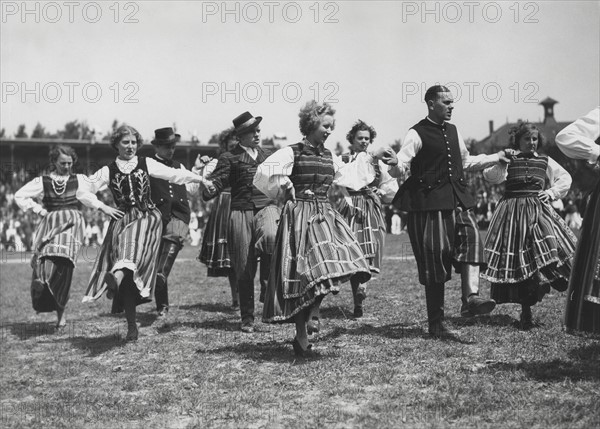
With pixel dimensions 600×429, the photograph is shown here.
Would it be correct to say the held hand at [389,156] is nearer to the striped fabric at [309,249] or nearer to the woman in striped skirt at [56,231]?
the striped fabric at [309,249]

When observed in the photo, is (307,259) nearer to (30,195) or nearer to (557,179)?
(557,179)

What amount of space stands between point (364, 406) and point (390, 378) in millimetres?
611

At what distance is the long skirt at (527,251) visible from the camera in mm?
6422

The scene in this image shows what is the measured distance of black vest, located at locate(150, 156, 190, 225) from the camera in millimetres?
8695

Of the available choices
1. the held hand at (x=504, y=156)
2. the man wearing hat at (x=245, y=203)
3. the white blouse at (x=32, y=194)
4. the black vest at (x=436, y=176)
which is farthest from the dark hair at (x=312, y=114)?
the white blouse at (x=32, y=194)

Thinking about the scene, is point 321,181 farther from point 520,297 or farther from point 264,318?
point 520,297

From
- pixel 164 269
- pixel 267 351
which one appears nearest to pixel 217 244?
pixel 164 269

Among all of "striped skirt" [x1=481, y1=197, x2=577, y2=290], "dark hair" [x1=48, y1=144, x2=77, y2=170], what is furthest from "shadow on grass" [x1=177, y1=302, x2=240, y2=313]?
"striped skirt" [x1=481, y1=197, x2=577, y2=290]

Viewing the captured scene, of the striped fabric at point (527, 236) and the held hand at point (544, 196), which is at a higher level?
the held hand at point (544, 196)

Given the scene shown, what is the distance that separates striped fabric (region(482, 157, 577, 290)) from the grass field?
0.47 m

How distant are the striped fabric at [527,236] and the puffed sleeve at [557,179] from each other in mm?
150

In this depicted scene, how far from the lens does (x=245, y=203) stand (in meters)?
7.51

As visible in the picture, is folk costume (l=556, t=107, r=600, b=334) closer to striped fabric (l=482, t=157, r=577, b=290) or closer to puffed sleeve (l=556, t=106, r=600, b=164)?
puffed sleeve (l=556, t=106, r=600, b=164)

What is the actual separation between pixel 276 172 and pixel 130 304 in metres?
2.18
